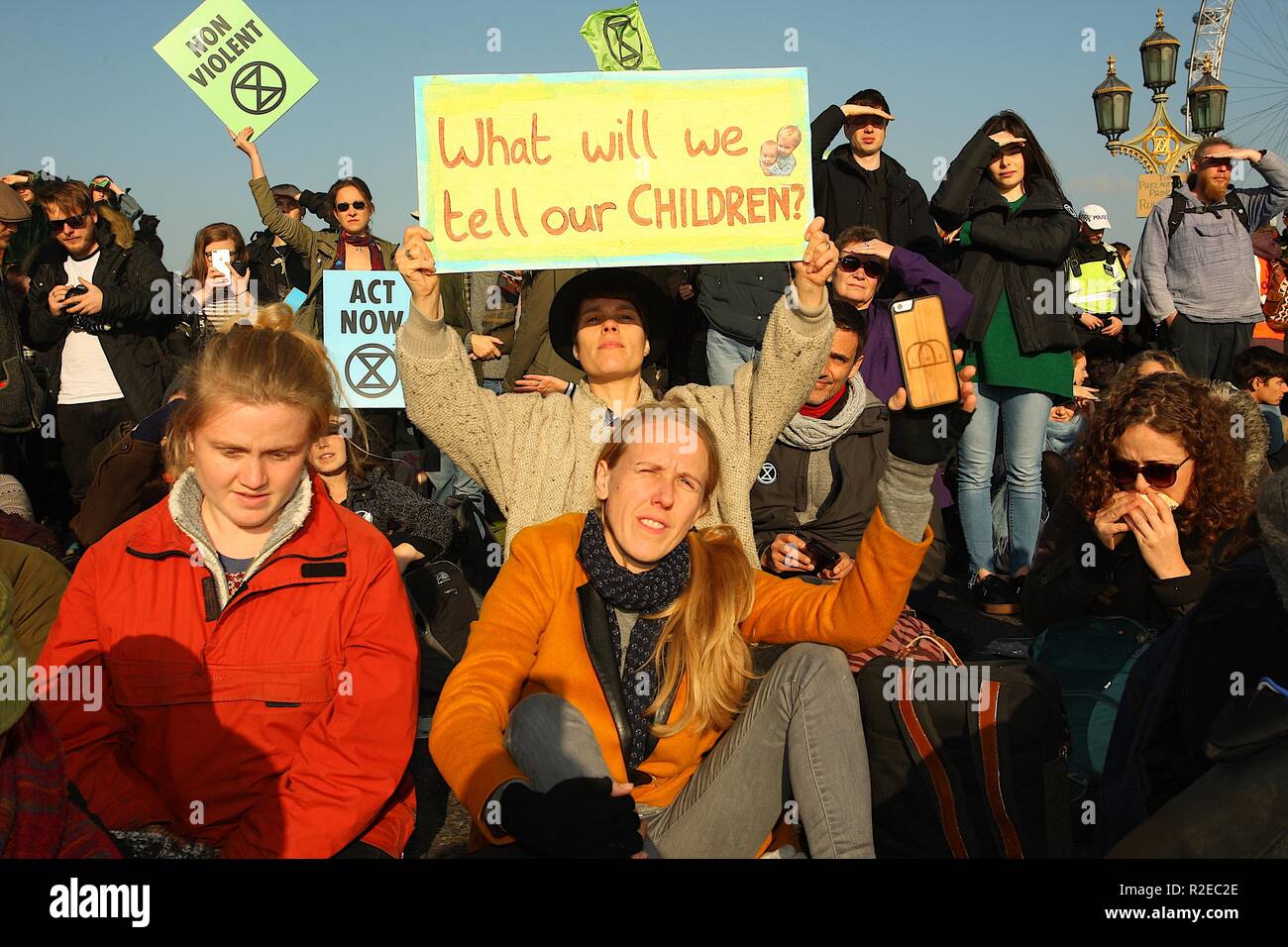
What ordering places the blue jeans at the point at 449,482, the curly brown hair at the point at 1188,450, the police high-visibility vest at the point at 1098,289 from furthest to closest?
1. the police high-visibility vest at the point at 1098,289
2. the blue jeans at the point at 449,482
3. the curly brown hair at the point at 1188,450

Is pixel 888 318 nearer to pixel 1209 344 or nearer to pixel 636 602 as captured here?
pixel 1209 344

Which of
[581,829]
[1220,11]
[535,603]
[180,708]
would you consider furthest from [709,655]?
[1220,11]

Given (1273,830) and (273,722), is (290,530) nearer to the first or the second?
(273,722)

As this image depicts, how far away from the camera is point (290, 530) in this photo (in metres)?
3.15

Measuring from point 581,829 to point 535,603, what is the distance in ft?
2.59

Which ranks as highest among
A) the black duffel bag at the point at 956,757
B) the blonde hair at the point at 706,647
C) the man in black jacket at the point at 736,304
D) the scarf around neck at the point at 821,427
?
the man in black jacket at the point at 736,304

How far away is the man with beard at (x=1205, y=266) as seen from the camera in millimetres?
8234

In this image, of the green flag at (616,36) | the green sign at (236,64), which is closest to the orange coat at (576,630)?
the green sign at (236,64)

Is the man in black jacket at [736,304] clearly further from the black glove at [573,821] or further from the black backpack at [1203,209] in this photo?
the black glove at [573,821]

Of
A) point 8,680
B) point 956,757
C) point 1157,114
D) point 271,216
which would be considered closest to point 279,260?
point 271,216

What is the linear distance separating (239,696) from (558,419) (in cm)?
146

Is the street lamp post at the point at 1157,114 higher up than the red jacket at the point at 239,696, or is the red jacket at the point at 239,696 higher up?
the street lamp post at the point at 1157,114

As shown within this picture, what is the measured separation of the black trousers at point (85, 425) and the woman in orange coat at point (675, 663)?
17.8 ft

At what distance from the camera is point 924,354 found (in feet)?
9.91
